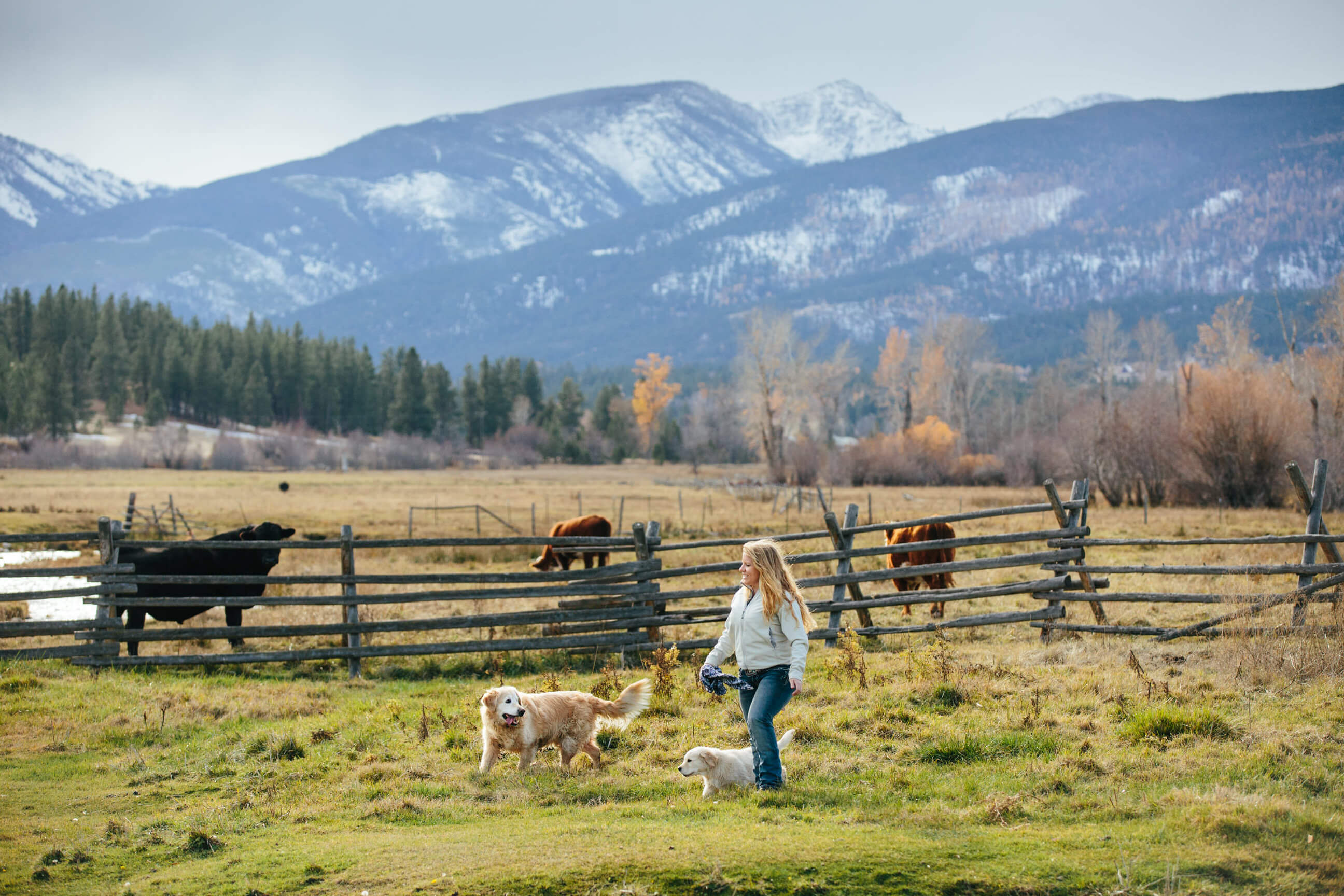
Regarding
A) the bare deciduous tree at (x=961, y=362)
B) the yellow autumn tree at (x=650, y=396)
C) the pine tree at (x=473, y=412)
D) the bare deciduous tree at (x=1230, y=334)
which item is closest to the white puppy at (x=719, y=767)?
the bare deciduous tree at (x=1230, y=334)

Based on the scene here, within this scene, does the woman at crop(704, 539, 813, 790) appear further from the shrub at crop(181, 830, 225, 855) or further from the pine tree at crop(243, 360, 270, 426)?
the pine tree at crop(243, 360, 270, 426)

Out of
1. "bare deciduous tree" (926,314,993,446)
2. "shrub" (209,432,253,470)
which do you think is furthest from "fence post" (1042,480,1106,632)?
"shrub" (209,432,253,470)

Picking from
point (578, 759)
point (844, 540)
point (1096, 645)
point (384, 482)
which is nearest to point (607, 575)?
point (844, 540)

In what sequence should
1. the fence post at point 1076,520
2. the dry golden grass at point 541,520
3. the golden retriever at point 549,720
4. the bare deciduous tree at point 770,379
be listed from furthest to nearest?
the bare deciduous tree at point 770,379 < the dry golden grass at point 541,520 < the fence post at point 1076,520 < the golden retriever at point 549,720

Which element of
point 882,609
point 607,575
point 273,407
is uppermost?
point 273,407

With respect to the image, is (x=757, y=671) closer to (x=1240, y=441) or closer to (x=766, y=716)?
(x=766, y=716)

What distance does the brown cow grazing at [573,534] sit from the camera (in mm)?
19516

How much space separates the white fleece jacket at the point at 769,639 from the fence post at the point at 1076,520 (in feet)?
20.1

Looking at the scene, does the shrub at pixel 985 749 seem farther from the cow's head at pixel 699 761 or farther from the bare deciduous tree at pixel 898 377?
the bare deciduous tree at pixel 898 377

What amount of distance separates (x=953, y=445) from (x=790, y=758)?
218 ft

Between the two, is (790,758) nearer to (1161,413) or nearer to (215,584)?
(215,584)

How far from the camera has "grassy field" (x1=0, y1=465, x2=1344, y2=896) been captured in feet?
16.8

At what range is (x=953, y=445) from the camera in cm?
7044

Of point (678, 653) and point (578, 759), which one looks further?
point (678, 653)
